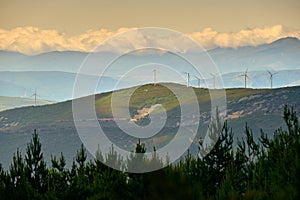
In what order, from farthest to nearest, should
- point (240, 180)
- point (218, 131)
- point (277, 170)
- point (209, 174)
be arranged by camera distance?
point (218, 131)
point (209, 174)
point (240, 180)
point (277, 170)

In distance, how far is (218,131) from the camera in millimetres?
76500

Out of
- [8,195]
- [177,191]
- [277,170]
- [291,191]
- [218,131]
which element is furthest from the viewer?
[218,131]

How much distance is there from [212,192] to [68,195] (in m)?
13.7

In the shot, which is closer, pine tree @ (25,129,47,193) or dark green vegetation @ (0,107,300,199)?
dark green vegetation @ (0,107,300,199)

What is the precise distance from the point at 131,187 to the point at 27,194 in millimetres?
12642

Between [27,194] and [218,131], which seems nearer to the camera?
[27,194]

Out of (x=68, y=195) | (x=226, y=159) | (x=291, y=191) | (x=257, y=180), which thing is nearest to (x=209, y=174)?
(x=226, y=159)

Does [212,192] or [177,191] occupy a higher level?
[177,191]

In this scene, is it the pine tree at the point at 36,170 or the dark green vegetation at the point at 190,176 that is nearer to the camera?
the dark green vegetation at the point at 190,176

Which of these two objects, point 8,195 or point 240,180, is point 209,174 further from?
point 8,195

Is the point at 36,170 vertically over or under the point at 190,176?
under

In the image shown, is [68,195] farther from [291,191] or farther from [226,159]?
[291,191]

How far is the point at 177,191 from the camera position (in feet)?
77.3

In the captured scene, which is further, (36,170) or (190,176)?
(36,170)
